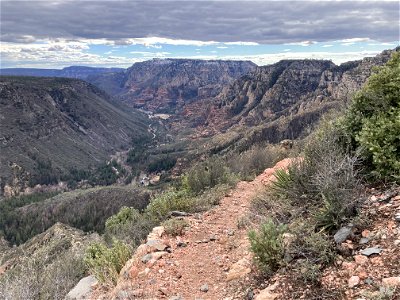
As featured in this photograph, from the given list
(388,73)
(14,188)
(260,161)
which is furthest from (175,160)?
(388,73)

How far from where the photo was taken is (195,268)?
7734mm

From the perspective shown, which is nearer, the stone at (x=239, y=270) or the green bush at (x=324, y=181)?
the green bush at (x=324, y=181)

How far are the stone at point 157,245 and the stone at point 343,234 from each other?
3.93 m

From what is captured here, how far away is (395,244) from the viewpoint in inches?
211

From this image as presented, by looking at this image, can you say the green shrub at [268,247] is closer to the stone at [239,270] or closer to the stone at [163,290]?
the stone at [239,270]

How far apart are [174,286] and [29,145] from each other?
200m

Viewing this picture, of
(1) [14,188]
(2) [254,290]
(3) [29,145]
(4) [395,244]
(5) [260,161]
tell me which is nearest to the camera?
(4) [395,244]

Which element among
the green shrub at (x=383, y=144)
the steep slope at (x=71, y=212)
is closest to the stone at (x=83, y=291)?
the green shrub at (x=383, y=144)

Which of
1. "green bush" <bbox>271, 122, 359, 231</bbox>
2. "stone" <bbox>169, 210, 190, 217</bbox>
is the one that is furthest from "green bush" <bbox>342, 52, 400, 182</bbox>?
"stone" <bbox>169, 210, 190, 217</bbox>

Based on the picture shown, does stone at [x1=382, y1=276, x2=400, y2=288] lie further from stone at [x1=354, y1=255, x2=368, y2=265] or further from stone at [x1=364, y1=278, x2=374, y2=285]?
stone at [x1=354, y1=255, x2=368, y2=265]

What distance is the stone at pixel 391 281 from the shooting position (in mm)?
4633

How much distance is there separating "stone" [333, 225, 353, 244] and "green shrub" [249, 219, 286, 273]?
30.1 inches

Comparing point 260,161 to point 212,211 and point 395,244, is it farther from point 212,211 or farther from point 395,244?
point 395,244

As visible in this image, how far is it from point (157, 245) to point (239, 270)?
7.81ft
